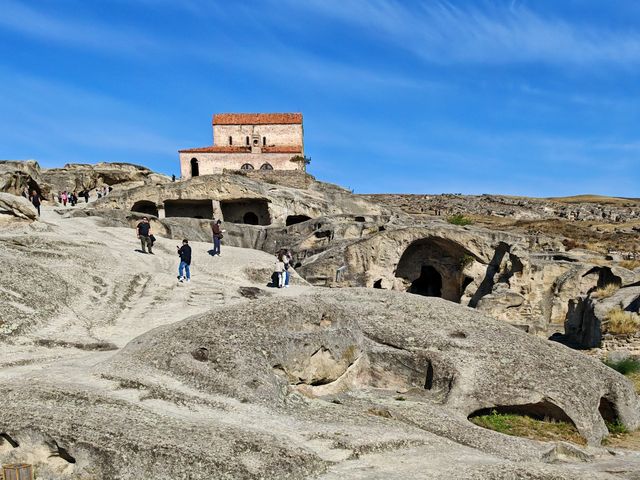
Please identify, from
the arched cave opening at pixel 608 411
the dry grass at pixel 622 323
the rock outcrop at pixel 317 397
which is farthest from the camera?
the dry grass at pixel 622 323

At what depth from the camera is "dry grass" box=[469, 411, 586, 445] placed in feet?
35.0

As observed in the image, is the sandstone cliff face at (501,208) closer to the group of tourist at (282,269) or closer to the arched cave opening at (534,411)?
the group of tourist at (282,269)

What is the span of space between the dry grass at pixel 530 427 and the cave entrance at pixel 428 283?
17.9m

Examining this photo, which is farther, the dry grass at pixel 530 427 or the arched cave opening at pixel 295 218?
the arched cave opening at pixel 295 218

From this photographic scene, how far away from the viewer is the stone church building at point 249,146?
47562 mm

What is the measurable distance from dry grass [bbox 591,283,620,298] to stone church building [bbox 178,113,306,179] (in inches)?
1082

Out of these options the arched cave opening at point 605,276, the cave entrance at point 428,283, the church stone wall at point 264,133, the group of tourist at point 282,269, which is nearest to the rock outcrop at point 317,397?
the group of tourist at point 282,269

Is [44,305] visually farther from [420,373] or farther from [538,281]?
[538,281]

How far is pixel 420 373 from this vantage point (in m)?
12.0

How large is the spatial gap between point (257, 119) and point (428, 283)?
2918cm

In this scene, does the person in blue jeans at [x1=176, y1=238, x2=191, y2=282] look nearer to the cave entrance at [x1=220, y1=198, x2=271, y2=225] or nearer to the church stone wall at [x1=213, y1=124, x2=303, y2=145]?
the cave entrance at [x1=220, y1=198, x2=271, y2=225]

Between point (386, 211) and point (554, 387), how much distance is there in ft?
94.1

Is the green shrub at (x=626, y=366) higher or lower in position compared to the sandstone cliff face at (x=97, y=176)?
lower

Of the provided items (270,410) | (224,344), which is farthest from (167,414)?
(224,344)
